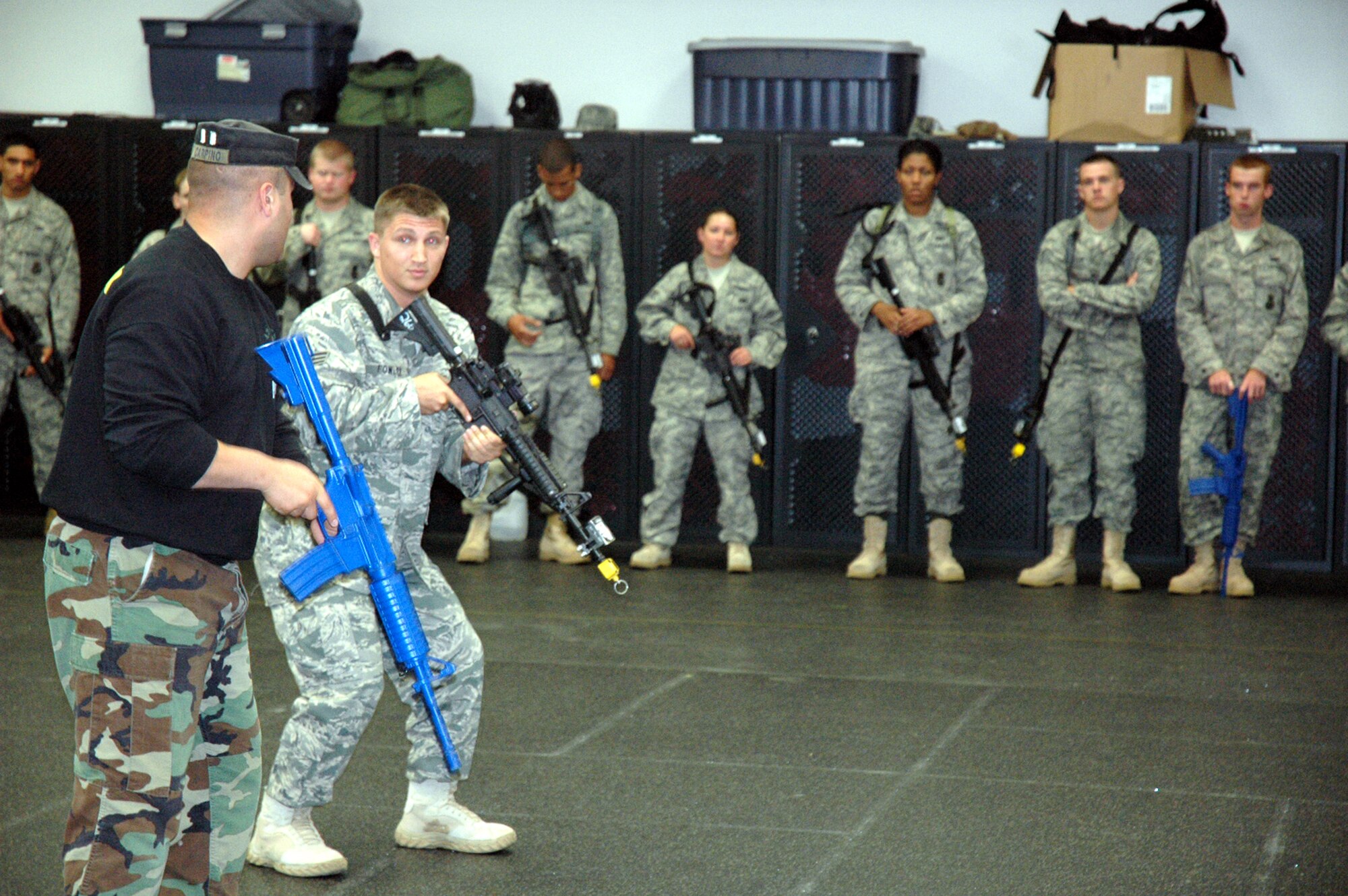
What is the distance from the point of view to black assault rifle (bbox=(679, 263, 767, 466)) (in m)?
7.74

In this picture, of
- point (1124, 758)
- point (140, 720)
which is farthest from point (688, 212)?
point (140, 720)

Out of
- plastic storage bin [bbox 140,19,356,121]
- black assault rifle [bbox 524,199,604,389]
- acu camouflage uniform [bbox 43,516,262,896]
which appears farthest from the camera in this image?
plastic storage bin [bbox 140,19,356,121]

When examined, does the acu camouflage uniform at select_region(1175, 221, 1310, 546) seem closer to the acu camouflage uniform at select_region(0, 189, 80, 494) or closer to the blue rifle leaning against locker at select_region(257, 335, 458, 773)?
the blue rifle leaning against locker at select_region(257, 335, 458, 773)

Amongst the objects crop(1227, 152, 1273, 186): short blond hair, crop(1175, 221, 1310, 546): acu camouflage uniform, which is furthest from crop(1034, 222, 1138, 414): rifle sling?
crop(1227, 152, 1273, 186): short blond hair

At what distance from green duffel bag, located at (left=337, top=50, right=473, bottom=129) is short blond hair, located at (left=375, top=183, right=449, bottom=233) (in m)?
5.36

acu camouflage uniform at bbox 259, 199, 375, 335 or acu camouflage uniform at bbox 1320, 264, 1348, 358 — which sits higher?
acu camouflage uniform at bbox 259, 199, 375, 335

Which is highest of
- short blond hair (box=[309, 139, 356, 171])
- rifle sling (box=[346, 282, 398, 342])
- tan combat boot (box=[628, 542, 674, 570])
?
short blond hair (box=[309, 139, 356, 171])

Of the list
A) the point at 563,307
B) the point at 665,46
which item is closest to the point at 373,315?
the point at 563,307

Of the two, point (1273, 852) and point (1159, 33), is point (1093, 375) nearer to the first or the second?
point (1159, 33)

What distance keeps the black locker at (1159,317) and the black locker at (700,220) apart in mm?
1603

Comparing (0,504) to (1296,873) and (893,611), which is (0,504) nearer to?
(893,611)

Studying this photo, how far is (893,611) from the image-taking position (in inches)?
272

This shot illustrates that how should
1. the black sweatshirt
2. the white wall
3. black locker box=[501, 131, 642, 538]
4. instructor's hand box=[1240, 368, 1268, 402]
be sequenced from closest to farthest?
the black sweatshirt, instructor's hand box=[1240, 368, 1268, 402], black locker box=[501, 131, 642, 538], the white wall

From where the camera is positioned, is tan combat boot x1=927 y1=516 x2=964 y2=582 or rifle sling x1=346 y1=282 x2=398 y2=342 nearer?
rifle sling x1=346 y1=282 x2=398 y2=342
